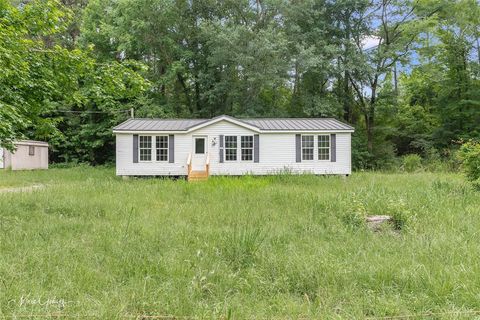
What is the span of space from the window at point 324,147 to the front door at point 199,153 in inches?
211

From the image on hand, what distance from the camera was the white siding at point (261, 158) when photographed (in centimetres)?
1570

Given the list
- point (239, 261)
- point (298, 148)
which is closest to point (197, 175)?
point (298, 148)

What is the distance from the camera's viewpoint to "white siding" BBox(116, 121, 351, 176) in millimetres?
15695

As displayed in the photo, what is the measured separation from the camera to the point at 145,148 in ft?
51.5

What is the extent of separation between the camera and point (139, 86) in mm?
6812

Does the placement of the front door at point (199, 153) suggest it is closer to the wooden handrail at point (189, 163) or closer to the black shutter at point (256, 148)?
the wooden handrail at point (189, 163)

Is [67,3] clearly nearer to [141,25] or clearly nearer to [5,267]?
[141,25]

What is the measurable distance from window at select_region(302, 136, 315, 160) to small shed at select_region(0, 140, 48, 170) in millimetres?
14895

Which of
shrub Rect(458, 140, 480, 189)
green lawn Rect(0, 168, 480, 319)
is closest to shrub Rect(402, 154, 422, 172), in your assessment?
shrub Rect(458, 140, 480, 189)

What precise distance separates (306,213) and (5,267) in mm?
4803

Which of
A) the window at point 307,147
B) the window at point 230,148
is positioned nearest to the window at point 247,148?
the window at point 230,148

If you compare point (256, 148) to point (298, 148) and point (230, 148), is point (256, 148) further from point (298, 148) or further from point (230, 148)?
point (298, 148)

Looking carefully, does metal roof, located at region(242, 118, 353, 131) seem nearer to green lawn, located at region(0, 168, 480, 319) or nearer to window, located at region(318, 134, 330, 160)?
window, located at region(318, 134, 330, 160)

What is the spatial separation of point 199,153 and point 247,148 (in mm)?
2253
